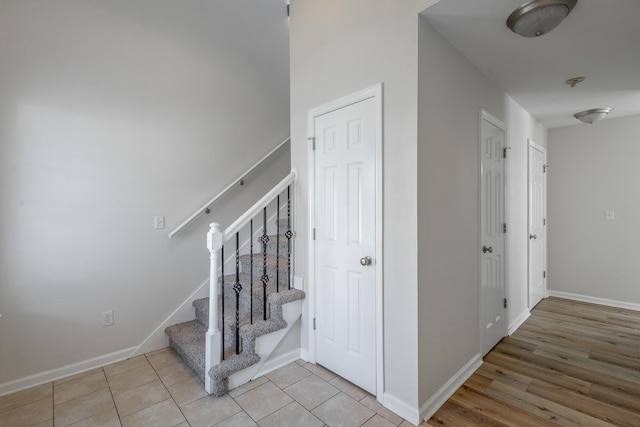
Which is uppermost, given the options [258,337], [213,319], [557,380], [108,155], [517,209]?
[108,155]

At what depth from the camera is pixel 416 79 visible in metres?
1.73

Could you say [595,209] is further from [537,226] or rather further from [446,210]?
[446,210]

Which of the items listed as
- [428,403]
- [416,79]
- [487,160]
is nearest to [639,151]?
[487,160]

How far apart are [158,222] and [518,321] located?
382 centimetres

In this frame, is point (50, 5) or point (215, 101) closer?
point (50, 5)

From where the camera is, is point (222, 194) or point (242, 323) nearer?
point (242, 323)

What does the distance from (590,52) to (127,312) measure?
4169 millimetres

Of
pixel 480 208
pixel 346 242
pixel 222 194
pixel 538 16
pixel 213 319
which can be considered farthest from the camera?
pixel 222 194

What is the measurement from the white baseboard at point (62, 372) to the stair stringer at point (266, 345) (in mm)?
1147

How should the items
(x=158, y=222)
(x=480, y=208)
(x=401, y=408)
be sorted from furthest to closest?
1. (x=158, y=222)
2. (x=480, y=208)
3. (x=401, y=408)

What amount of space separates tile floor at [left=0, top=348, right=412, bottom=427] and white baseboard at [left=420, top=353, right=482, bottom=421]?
163 mm

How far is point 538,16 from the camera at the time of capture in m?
1.64

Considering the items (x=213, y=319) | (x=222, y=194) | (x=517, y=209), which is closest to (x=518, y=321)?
(x=517, y=209)

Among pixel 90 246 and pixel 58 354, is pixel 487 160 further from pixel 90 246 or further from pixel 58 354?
pixel 58 354
